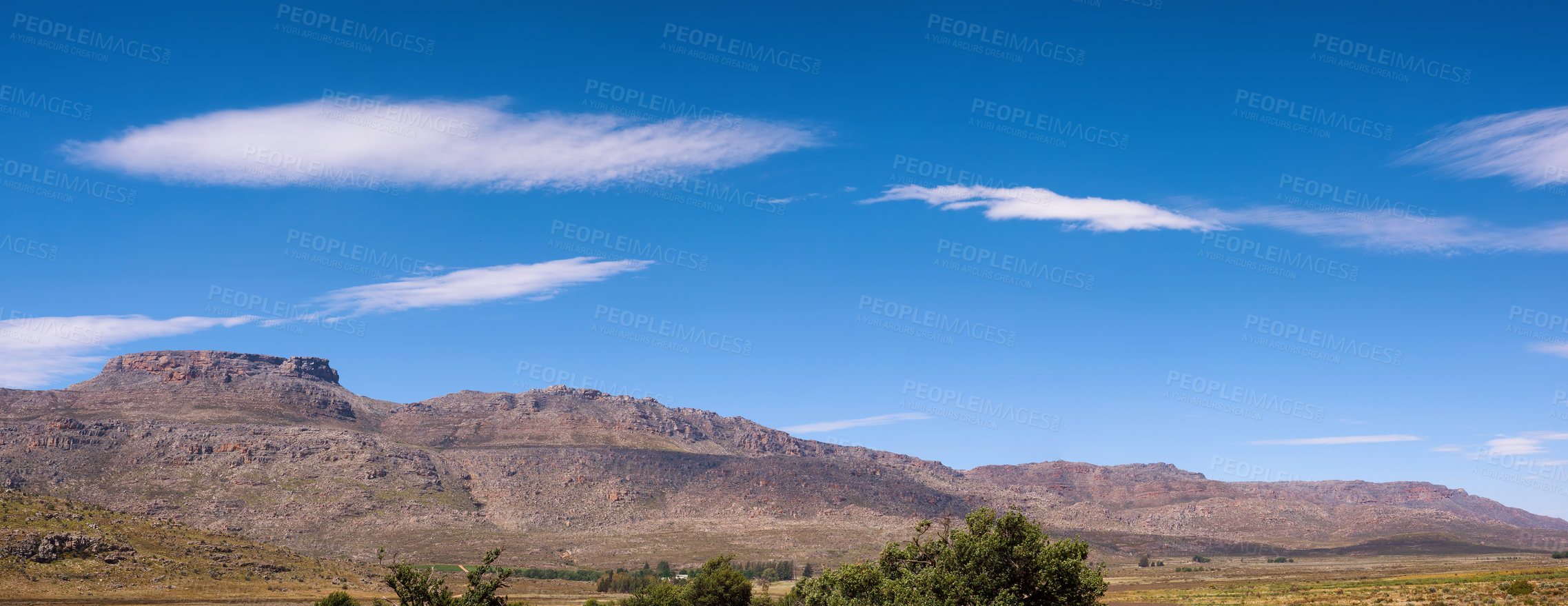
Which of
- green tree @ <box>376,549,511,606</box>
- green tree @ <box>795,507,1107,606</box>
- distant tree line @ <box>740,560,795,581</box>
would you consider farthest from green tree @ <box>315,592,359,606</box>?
distant tree line @ <box>740,560,795,581</box>

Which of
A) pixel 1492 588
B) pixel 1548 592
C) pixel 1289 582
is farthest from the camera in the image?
pixel 1289 582

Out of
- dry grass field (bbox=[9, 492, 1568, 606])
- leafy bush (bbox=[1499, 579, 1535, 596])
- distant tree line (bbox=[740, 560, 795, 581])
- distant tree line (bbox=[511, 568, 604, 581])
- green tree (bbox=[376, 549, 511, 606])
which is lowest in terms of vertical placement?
distant tree line (bbox=[511, 568, 604, 581])

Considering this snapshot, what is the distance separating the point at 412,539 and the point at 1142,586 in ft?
453

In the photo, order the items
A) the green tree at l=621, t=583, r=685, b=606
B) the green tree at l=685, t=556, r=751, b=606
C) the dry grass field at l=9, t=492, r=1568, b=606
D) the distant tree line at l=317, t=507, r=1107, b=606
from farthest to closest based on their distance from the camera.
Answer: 1. the dry grass field at l=9, t=492, r=1568, b=606
2. the green tree at l=685, t=556, r=751, b=606
3. the green tree at l=621, t=583, r=685, b=606
4. the distant tree line at l=317, t=507, r=1107, b=606

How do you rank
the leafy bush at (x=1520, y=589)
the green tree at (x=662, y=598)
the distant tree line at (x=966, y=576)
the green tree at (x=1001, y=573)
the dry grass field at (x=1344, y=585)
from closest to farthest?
the distant tree line at (x=966, y=576), the green tree at (x=1001, y=573), the leafy bush at (x=1520, y=589), the green tree at (x=662, y=598), the dry grass field at (x=1344, y=585)

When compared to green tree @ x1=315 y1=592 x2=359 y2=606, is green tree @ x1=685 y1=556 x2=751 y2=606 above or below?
above

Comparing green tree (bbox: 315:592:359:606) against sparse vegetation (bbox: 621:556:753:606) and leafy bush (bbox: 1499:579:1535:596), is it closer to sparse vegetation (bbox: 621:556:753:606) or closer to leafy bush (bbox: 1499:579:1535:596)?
sparse vegetation (bbox: 621:556:753:606)

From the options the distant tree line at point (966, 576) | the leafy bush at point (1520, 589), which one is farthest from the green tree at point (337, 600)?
the leafy bush at point (1520, 589)

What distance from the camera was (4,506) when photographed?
4038 inches

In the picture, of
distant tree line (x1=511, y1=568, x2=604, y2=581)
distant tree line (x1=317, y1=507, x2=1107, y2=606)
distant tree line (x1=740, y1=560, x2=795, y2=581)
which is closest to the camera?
distant tree line (x1=317, y1=507, x2=1107, y2=606)

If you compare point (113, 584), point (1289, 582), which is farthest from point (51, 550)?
point (1289, 582)

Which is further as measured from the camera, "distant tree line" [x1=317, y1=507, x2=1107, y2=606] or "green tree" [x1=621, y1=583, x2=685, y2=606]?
"green tree" [x1=621, y1=583, x2=685, y2=606]

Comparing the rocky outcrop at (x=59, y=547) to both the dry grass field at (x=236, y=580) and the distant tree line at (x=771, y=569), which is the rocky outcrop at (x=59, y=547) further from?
the distant tree line at (x=771, y=569)

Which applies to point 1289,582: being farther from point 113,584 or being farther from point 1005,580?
point 113,584
